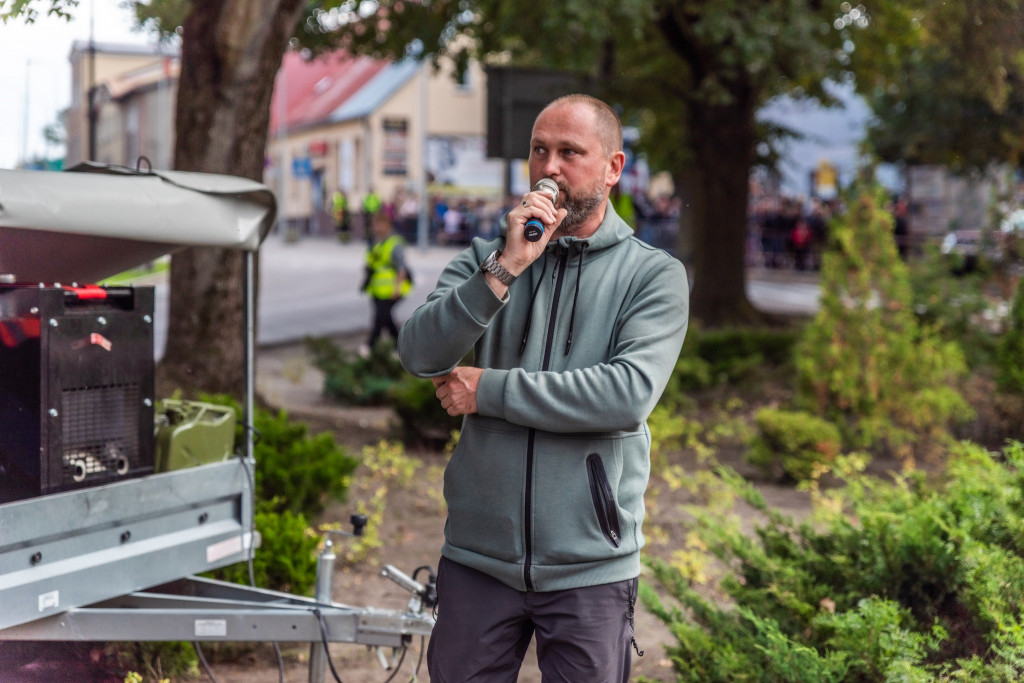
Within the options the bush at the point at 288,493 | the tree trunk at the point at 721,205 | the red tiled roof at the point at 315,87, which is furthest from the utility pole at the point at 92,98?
the red tiled roof at the point at 315,87

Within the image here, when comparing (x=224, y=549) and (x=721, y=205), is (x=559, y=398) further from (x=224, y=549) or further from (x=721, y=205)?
(x=721, y=205)

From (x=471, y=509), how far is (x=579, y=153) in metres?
0.90

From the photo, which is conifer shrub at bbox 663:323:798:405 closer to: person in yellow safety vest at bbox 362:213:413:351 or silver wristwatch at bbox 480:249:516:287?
person in yellow safety vest at bbox 362:213:413:351

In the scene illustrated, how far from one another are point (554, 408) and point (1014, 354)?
748 centimetres

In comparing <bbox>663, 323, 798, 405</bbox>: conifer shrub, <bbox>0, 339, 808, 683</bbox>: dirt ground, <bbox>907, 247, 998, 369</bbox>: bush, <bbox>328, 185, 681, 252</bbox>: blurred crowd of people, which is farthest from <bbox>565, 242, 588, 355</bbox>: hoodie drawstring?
<bbox>328, 185, 681, 252</bbox>: blurred crowd of people

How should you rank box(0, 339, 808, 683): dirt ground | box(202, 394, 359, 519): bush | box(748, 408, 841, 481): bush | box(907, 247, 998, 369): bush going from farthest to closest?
box(907, 247, 998, 369): bush < box(748, 408, 841, 481): bush < box(202, 394, 359, 519): bush < box(0, 339, 808, 683): dirt ground

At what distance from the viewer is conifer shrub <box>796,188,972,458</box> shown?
8.83m

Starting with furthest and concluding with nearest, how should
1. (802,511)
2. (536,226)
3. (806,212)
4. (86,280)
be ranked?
(806,212) → (802,511) → (86,280) → (536,226)

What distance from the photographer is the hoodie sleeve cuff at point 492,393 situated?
8.68 ft

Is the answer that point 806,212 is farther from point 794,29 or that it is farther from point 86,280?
point 86,280

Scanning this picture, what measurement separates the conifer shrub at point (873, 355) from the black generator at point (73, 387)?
629 centimetres

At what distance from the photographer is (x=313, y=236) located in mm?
52094

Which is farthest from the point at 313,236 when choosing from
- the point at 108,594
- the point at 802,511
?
the point at 108,594

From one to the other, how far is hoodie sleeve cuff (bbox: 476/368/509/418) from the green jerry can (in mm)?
1822
